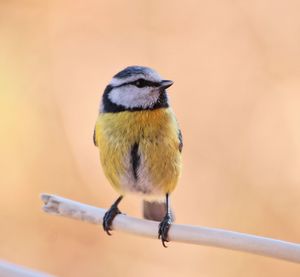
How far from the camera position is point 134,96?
858 millimetres

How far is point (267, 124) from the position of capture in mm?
1419

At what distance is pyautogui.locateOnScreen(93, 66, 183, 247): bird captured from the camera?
2.78 feet

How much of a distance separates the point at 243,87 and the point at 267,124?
0.36 feet

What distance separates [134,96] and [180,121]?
1.90 feet

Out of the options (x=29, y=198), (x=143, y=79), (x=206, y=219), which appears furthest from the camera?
(x=29, y=198)

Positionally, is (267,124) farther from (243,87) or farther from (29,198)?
(29,198)

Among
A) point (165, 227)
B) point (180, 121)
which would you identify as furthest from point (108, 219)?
point (180, 121)

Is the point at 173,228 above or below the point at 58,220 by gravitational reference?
above

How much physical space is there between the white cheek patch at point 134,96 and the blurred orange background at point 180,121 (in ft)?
1.78

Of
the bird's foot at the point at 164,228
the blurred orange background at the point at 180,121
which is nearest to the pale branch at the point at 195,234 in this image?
the bird's foot at the point at 164,228

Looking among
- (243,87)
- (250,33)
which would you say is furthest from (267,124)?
(250,33)

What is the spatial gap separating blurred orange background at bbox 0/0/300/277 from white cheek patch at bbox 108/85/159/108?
1.78ft

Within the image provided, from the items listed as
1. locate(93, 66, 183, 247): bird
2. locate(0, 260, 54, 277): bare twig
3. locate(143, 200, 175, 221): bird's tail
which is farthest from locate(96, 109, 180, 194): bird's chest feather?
locate(0, 260, 54, 277): bare twig

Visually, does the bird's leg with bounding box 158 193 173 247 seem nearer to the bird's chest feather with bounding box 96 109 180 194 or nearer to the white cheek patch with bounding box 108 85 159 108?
the bird's chest feather with bounding box 96 109 180 194
